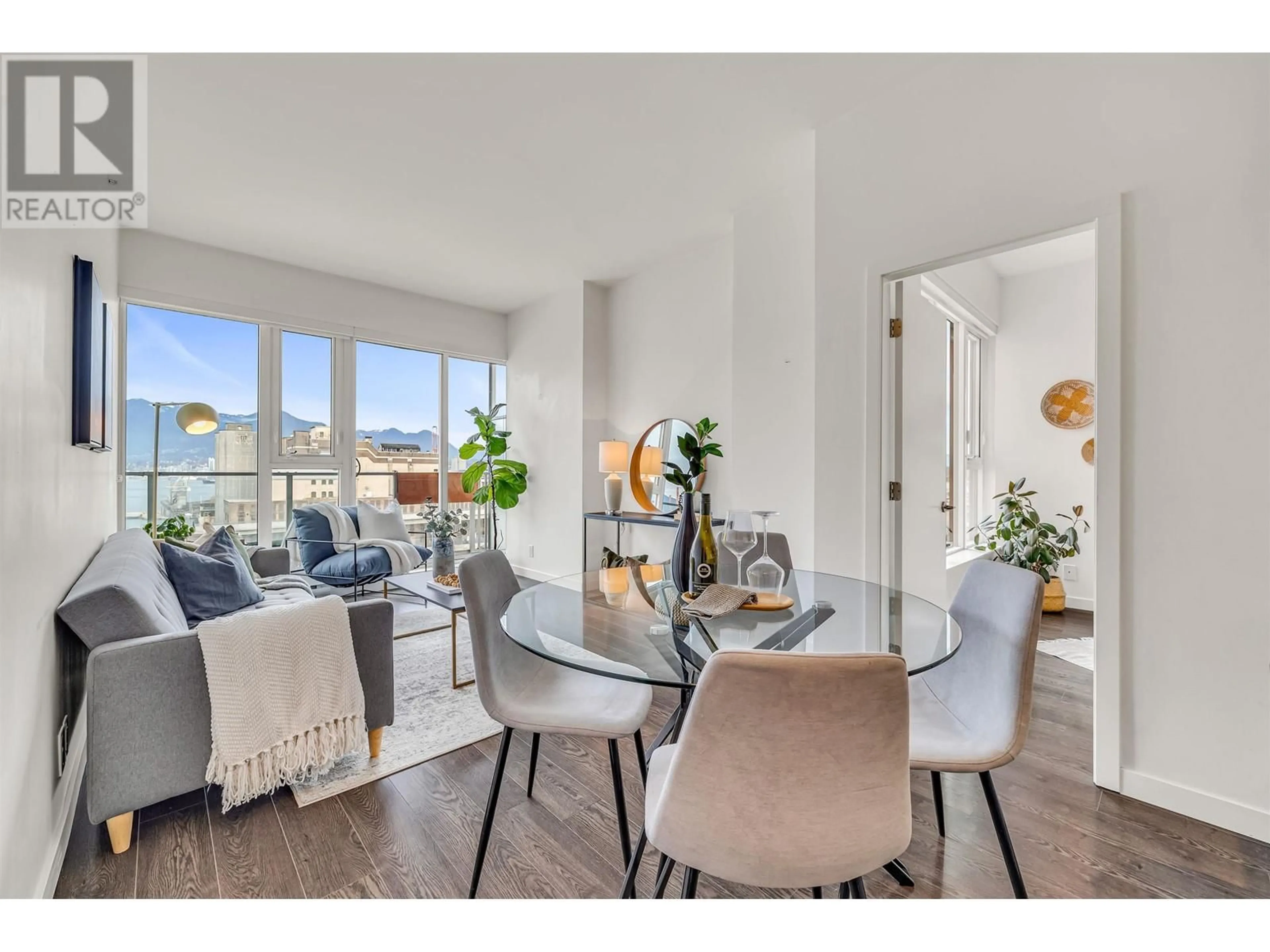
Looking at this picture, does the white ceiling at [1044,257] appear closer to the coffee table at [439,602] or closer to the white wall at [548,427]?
the white wall at [548,427]

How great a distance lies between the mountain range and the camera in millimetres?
4023

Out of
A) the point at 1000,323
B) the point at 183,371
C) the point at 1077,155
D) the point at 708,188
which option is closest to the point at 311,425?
the point at 183,371

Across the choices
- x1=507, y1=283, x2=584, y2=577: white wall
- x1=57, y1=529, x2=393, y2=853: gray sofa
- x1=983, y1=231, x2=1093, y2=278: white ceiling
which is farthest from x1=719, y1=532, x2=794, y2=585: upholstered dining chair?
x1=983, y1=231, x2=1093, y2=278: white ceiling

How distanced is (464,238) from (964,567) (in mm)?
4292

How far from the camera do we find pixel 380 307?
5074mm

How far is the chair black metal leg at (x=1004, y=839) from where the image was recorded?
1264mm

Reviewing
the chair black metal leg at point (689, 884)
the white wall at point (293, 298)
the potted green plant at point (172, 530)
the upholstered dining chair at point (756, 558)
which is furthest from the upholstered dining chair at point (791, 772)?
the white wall at point (293, 298)

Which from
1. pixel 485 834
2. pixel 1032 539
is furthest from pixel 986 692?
pixel 1032 539

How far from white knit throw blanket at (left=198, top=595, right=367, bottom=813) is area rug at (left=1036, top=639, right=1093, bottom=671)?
3411mm

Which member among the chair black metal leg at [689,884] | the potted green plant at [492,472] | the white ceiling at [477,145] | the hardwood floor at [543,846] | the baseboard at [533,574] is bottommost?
the hardwood floor at [543,846]

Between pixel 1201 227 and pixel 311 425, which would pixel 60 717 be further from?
pixel 1201 227

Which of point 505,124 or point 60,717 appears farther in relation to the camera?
point 505,124

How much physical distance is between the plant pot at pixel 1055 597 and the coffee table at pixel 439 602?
4.10 m

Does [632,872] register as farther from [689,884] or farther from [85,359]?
[85,359]
